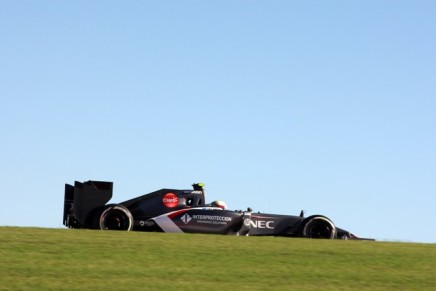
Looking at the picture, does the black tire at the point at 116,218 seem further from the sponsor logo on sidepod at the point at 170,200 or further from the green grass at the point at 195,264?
the green grass at the point at 195,264

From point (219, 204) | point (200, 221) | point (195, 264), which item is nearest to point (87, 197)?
point (200, 221)

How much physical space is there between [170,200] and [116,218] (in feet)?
4.82

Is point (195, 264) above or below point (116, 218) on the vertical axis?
below

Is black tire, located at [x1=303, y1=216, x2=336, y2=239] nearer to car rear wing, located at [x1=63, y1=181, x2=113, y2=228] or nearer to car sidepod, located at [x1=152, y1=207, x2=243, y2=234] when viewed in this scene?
car sidepod, located at [x1=152, y1=207, x2=243, y2=234]

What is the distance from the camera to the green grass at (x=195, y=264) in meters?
9.30

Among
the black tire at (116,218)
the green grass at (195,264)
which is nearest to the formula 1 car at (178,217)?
the black tire at (116,218)

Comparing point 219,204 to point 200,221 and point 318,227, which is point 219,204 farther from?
point 318,227

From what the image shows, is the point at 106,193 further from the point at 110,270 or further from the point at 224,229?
the point at 110,270

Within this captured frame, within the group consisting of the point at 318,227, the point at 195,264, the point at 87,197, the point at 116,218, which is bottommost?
the point at 195,264

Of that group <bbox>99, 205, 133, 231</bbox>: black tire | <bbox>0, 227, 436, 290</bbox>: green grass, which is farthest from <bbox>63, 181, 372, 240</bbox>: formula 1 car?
<bbox>0, 227, 436, 290</bbox>: green grass

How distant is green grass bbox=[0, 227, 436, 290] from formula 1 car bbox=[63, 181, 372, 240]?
465cm

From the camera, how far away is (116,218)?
1891 cm

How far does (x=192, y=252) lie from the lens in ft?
38.6

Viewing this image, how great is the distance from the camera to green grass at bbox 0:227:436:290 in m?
9.30
